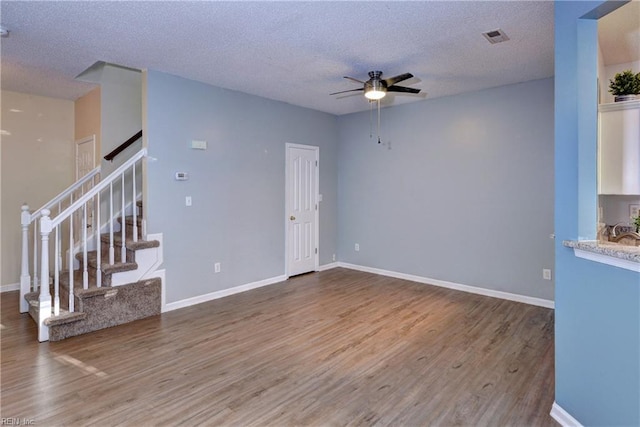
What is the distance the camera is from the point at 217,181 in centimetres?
464

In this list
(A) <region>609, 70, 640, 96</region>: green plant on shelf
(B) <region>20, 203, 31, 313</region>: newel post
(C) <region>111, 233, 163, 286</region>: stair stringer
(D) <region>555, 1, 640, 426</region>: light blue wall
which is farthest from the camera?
(B) <region>20, 203, 31, 313</region>: newel post

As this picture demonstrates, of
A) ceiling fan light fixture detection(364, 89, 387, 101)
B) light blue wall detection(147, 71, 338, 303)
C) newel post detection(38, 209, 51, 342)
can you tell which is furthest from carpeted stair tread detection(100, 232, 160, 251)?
ceiling fan light fixture detection(364, 89, 387, 101)

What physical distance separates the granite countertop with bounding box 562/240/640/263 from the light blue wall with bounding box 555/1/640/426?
0.08m

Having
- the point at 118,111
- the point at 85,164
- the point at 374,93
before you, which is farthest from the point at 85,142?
the point at 374,93

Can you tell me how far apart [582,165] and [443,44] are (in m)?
1.77

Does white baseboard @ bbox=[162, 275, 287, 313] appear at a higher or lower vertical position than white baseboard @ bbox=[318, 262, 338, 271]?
lower

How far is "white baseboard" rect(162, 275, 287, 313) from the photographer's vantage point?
421 cm

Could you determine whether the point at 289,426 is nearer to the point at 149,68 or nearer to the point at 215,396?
the point at 215,396

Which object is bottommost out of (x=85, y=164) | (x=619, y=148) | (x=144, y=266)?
(x=144, y=266)

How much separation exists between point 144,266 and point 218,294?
1056 mm

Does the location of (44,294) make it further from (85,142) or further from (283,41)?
(283,41)

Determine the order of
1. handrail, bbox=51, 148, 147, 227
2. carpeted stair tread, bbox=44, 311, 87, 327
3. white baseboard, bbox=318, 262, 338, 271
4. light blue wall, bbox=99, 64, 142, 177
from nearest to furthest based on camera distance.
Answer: carpeted stair tread, bbox=44, 311, 87, 327
handrail, bbox=51, 148, 147, 227
light blue wall, bbox=99, 64, 142, 177
white baseboard, bbox=318, 262, 338, 271

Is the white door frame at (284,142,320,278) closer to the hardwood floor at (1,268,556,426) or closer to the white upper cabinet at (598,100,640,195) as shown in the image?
the hardwood floor at (1,268,556,426)

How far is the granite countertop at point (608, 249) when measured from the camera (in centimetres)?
170
